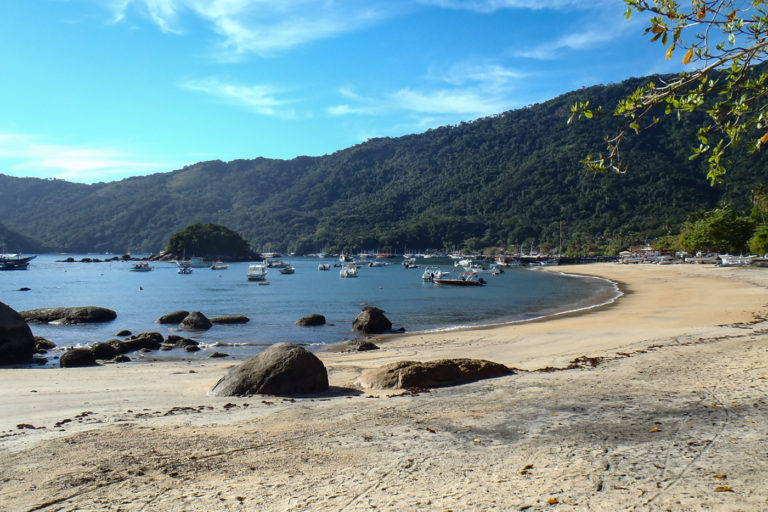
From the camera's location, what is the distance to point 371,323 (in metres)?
27.8

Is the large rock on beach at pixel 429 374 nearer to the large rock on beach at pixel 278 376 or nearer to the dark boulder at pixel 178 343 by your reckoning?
the large rock on beach at pixel 278 376

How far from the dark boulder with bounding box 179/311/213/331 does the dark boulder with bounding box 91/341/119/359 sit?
30.2ft

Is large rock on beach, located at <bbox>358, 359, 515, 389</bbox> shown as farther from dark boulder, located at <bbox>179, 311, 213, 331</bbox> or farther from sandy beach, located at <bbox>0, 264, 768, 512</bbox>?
dark boulder, located at <bbox>179, 311, 213, 331</bbox>

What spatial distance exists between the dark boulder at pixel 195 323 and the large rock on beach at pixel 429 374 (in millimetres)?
20053

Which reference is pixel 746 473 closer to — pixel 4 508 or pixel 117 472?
pixel 117 472

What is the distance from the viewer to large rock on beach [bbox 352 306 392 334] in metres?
27.8

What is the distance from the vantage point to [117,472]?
5996 mm

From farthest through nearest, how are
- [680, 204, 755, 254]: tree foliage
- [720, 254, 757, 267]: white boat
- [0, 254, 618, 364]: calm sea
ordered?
[680, 204, 755, 254]: tree foliage
[720, 254, 757, 267]: white boat
[0, 254, 618, 364]: calm sea

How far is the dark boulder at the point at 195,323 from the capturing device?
97.0ft

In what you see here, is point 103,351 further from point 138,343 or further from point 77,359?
point 138,343

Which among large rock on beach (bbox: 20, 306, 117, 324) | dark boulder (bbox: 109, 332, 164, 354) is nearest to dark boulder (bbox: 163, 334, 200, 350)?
dark boulder (bbox: 109, 332, 164, 354)

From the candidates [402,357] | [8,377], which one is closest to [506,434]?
[402,357]

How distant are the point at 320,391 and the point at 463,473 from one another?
5.74 meters

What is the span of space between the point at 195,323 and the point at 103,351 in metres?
10.0
